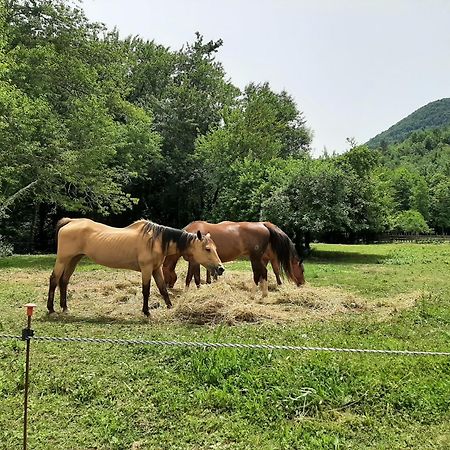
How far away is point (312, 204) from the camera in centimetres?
2014

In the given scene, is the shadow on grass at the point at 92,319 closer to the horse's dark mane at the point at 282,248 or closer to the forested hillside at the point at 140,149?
the horse's dark mane at the point at 282,248

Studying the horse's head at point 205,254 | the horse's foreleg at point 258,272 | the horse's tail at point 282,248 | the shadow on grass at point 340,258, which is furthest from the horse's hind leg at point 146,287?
the shadow on grass at point 340,258

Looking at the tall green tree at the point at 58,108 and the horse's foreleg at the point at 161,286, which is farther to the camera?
the tall green tree at the point at 58,108

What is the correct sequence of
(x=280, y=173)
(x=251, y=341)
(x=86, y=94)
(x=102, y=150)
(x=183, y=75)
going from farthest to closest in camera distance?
(x=183, y=75) → (x=280, y=173) → (x=86, y=94) → (x=102, y=150) → (x=251, y=341)

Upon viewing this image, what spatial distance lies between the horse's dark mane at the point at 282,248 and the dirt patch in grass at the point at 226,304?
1.69 feet

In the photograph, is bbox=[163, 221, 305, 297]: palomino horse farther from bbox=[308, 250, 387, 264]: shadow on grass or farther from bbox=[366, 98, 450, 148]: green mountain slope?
bbox=[366, 98, 450, 148]: green mountain slope

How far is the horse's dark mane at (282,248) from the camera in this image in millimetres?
9867

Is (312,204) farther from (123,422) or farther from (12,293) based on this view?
(123,422)

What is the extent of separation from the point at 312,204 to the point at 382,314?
12.9 m

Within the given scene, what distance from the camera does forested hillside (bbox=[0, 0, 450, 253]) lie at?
1728 cm

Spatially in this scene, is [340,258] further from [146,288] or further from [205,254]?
[146,288]

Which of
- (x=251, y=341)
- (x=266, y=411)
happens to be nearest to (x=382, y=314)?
(x=251, y=341)

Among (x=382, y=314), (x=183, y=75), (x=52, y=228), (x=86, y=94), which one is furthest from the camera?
(x=183, y=75)

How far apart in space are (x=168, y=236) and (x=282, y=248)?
3044mm
